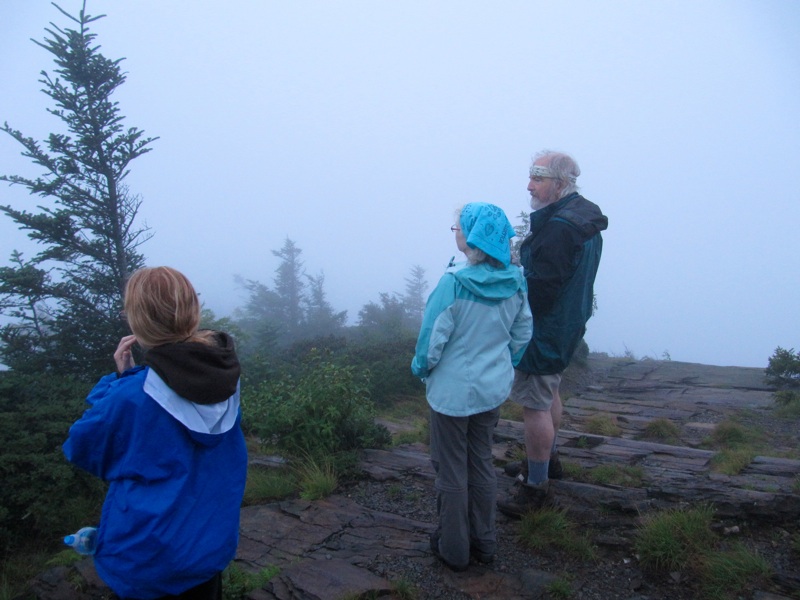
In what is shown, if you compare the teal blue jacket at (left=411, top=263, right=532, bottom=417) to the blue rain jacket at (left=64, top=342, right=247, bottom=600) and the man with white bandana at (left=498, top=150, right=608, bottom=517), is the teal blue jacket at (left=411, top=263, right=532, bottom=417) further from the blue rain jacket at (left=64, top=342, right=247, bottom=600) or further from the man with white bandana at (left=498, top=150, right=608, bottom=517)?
the blue rain jacket at (left=64, top=342, right=247, bottom=600)

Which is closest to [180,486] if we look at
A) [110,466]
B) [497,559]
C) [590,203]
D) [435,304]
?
[110,466]

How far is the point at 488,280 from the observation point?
3199 millimetres

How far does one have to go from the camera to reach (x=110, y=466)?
2049 millimetres

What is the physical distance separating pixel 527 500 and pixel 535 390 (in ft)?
2.60

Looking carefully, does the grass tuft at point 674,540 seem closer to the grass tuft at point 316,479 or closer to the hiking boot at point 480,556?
the hiking boot at point 480,556

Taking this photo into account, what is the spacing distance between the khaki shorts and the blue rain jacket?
2.26 m

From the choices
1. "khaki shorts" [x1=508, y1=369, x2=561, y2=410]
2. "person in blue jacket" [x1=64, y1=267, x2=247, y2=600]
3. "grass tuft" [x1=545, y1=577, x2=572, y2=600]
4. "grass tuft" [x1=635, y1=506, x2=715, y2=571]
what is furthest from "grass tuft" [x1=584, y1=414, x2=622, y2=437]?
"person in blue jacket" [x1=64, y1=267, x2=247, y2=600]

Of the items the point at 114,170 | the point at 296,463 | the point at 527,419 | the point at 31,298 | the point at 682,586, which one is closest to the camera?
the point at 682,586

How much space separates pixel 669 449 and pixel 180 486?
5.17 meters

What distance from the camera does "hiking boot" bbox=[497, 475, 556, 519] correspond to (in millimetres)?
3867

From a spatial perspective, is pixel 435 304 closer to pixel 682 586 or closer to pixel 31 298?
pixel 682 586

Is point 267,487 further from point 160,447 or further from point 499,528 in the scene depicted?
point 160,447

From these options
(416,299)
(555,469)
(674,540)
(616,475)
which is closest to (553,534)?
(674,540)

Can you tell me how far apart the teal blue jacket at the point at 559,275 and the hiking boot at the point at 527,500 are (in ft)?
2.72
